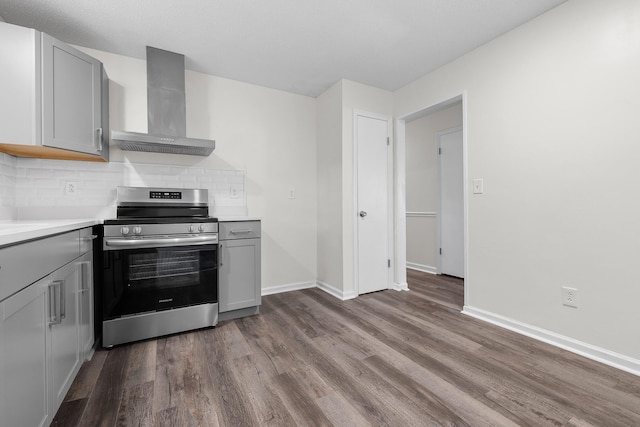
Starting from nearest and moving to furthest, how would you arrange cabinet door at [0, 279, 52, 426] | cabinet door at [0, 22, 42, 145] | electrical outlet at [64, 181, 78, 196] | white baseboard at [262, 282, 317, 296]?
cabinet door at [0, 279, 52, 426] < cabinet door at [0, 22, 42, 145] < electrical outlet at [64, 181, 78, 196] < white baseboard at [262, 282, 317, 296]

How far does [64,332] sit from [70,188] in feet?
5.05

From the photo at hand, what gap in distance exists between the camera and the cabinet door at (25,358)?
910 millimetres

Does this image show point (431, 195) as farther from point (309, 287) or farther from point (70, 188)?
point (70, 188)

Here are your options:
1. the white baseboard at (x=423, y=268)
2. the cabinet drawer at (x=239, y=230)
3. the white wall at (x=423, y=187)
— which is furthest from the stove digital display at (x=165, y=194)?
the white baseboard at (x=423, y=268)

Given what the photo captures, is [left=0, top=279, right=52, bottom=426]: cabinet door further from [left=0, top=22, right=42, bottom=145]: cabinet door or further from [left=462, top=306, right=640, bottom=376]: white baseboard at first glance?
[left=462, top=306, right=640, bottom=376]: white baseboard

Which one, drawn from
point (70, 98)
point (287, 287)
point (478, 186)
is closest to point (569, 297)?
point (478, 186)

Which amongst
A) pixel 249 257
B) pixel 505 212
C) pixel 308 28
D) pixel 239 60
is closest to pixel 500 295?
pixel 505 212

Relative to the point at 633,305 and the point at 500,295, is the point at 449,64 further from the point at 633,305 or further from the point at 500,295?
the point at 633,305

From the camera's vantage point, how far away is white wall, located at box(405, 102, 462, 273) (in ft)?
14.0

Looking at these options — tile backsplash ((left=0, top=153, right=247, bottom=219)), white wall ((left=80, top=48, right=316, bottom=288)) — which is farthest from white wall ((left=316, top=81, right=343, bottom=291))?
tile backsplash ((left=0, top=153, right=247, bottom=219))

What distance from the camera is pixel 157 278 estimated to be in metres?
2.18

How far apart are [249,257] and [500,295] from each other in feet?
7.07

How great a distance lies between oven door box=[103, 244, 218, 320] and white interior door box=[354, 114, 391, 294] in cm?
162

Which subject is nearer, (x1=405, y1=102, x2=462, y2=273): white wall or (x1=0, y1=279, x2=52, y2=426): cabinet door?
(x1=0, y1=279, x2=52, y2=426): cabinet door
